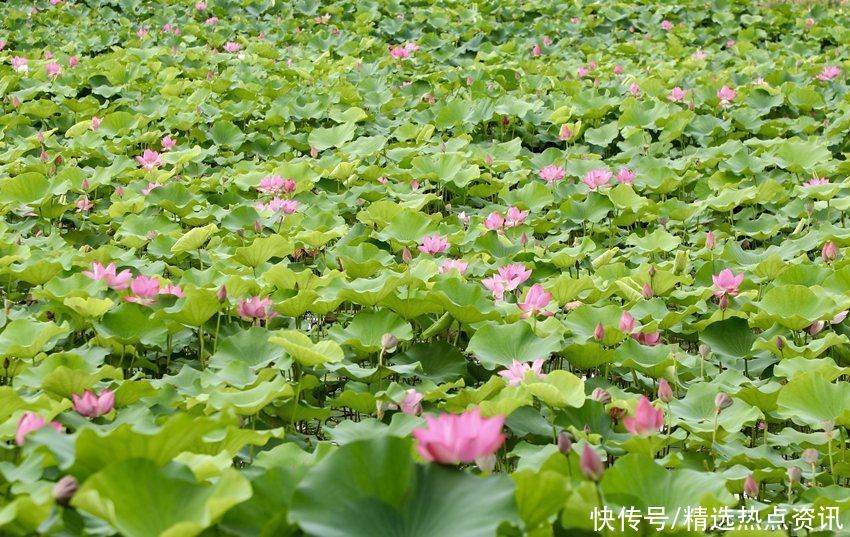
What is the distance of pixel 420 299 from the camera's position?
6.87 ft

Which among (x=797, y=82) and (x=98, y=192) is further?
(x=797, y=82)

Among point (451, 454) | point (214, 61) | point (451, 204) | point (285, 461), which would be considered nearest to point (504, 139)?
point (451, 204)

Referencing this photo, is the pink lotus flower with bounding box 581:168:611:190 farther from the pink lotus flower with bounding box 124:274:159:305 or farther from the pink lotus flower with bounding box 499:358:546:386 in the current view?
the pink lotus flower with bounding box 124:274:159:305

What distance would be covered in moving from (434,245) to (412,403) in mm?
919

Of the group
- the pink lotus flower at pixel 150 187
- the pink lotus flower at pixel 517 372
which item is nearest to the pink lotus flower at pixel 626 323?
the pink lotus flower at pixel 517 372

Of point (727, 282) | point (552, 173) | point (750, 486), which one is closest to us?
point (750, 486)

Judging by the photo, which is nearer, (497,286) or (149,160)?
(497,286)

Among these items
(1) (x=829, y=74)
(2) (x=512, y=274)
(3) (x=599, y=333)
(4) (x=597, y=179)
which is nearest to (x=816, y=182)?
(4) (x=597, y=179)

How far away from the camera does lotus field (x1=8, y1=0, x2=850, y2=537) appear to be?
1.16 m

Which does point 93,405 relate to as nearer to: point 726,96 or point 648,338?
point 648,338

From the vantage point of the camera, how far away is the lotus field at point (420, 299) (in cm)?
116

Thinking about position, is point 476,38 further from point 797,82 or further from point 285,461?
point 285,461

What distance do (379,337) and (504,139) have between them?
2.50 meters

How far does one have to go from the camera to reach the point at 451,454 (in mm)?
1030
